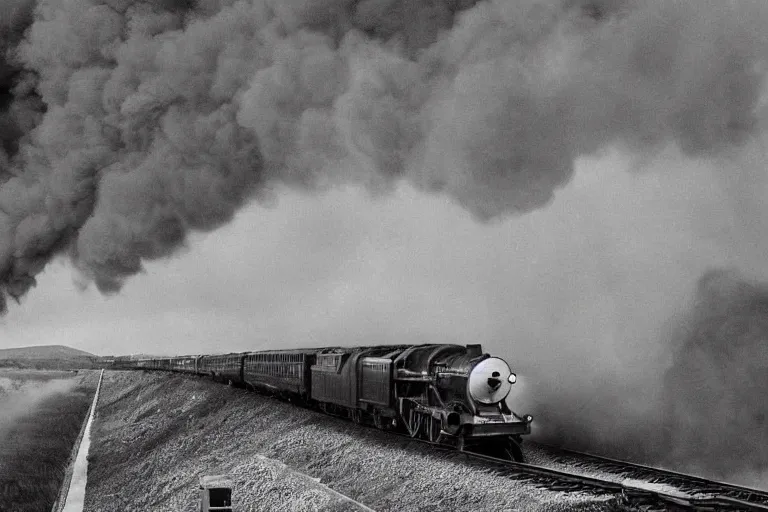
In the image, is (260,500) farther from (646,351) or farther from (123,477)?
(646,351)

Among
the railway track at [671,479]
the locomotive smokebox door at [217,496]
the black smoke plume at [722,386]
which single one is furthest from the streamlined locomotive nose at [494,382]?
the locomotive smokebox door at [217,496]

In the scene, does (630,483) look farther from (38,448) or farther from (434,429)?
(38,448)

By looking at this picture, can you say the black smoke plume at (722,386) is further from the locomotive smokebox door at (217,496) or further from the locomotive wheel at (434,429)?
the locomotive smokebox door at (217,496)

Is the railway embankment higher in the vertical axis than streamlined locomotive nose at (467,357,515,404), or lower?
lower

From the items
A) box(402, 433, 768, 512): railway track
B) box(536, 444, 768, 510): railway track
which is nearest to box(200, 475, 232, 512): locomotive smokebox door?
box(402, 433, 768, 512): railway track

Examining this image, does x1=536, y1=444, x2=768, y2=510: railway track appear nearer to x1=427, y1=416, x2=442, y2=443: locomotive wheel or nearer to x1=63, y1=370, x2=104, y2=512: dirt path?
x1=427, y1=416, x2=442, y2=443: locomotive wheel

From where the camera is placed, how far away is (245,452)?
16.2 m

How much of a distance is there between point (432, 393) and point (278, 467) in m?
2.89

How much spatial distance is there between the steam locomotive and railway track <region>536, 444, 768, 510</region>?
1253 mm

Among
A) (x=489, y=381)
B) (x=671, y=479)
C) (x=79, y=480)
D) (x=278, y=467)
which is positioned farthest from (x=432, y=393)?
(x=79, y=480)

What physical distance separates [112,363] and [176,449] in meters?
46.1

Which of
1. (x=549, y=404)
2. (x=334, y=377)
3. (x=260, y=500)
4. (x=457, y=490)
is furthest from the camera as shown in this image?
(x=334, y=377)

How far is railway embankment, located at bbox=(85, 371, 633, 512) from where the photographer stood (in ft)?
33.3

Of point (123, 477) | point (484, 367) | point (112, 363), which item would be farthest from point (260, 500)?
point (112, 363)
